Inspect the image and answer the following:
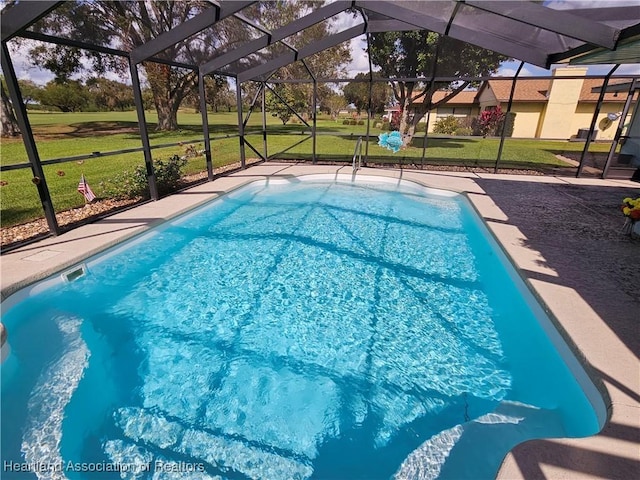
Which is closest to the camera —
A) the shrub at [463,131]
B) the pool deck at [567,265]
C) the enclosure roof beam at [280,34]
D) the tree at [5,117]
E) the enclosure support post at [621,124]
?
the pool deck at [567,265]

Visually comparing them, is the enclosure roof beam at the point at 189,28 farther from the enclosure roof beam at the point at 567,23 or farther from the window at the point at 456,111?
the window at the point at 456,111

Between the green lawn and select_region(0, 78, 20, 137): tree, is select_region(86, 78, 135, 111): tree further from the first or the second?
select_region(0, 78, 20, 137): tree

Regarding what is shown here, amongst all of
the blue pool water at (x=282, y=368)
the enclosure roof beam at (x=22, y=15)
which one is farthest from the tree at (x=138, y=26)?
the blue pool water at (x=282, y=368)

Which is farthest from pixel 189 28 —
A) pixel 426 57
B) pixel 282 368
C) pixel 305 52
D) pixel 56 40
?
pixel 426 57

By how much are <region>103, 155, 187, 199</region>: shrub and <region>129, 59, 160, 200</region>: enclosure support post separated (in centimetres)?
49

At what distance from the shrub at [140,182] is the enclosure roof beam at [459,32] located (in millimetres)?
5284

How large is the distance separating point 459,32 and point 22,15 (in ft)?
25.7

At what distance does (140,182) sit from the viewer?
7.11 metres

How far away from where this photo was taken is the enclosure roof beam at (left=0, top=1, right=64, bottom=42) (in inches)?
147

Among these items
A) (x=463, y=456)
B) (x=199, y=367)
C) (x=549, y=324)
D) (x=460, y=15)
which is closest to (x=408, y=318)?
(x=549, y=324)

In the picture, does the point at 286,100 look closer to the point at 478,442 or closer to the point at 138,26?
the point at 138,26

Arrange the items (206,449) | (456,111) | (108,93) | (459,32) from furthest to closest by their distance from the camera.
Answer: (456,111), (108,93), (459,32), (206,449)

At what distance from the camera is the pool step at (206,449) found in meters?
2.27

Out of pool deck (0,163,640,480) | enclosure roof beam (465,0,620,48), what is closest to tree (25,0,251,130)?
pool deck (0,163,640,480)
